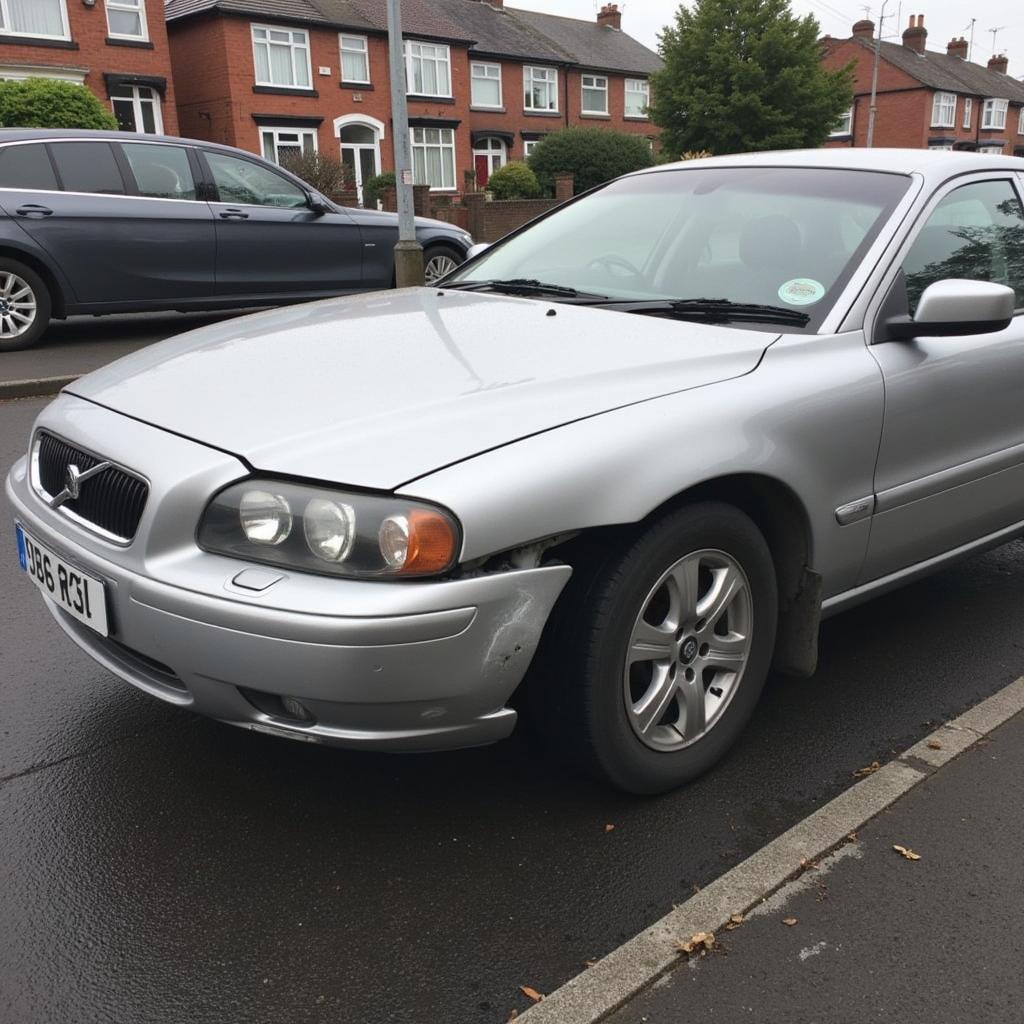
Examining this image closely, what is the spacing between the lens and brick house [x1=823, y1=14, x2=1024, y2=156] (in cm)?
5550

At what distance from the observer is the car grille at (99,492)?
2.40m

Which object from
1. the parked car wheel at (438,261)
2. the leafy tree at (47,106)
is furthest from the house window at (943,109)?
the parked car wheel at (438,261)

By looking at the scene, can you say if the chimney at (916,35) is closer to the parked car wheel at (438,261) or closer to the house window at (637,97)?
the house window at (637,97)

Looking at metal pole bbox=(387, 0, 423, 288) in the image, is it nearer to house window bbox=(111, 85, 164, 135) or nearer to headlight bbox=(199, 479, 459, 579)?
headlight bbox=(199, 479, 459, 579)

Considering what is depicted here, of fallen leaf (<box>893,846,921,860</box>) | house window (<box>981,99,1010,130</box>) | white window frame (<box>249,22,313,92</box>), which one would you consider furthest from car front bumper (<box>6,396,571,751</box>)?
house window (<box>981,99,1010,130</box>)

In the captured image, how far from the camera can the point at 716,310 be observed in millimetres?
3092

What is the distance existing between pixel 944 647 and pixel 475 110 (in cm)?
3838

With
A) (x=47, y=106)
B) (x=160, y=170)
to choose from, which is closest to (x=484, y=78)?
(x=47, y=106)

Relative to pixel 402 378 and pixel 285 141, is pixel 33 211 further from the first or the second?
pixel 285 141

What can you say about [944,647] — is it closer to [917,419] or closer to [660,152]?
[917,419]

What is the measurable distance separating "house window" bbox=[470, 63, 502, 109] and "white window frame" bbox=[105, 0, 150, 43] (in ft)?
43.2

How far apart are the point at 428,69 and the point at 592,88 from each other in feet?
31.7

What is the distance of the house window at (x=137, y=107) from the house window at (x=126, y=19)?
129cm

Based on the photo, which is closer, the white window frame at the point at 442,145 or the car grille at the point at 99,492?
the car grille at the point at 99,492
